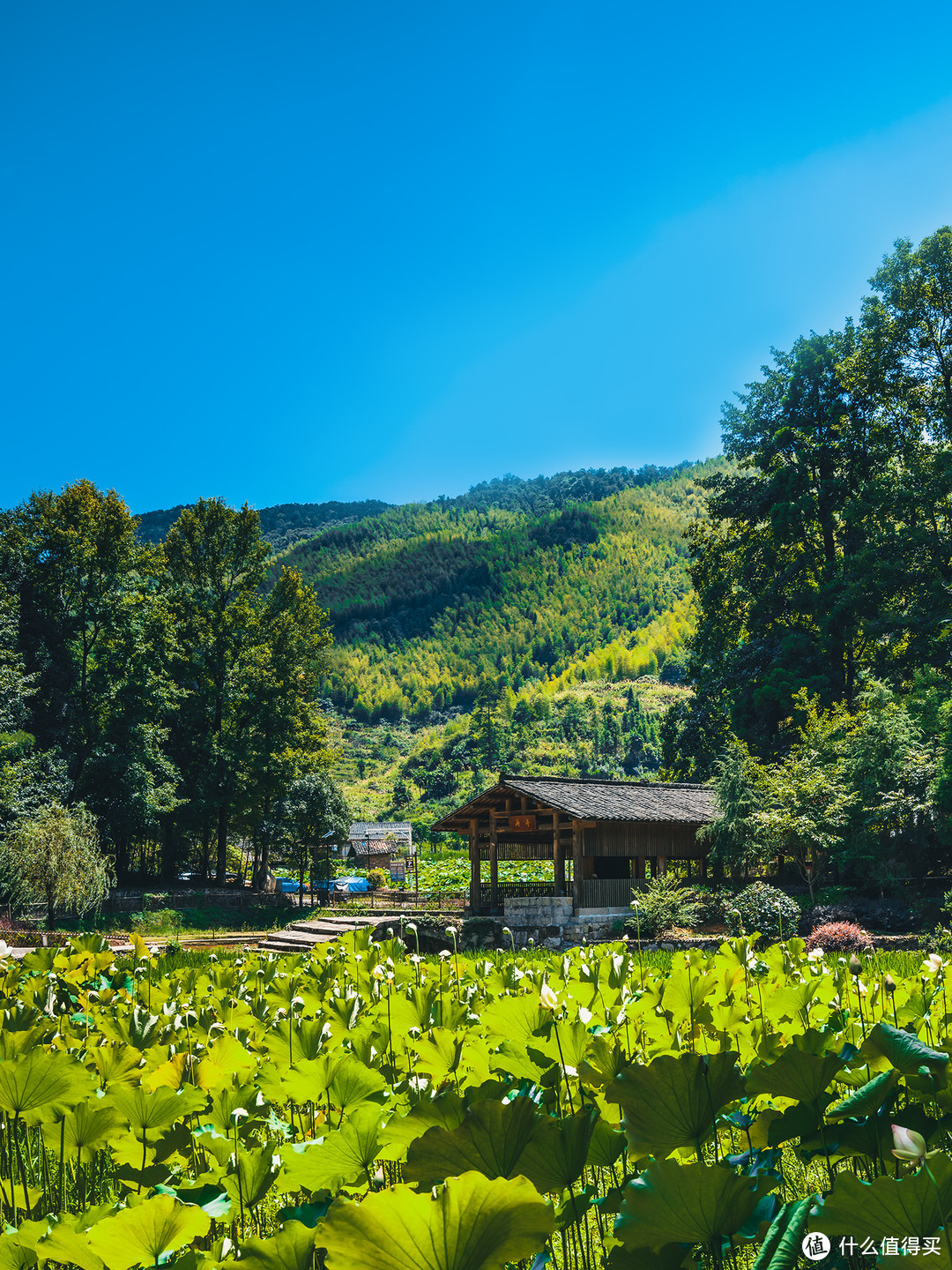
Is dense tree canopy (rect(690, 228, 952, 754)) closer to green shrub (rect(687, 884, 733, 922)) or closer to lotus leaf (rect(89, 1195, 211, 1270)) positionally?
green shrub (rect(687, 884, 733, 922))

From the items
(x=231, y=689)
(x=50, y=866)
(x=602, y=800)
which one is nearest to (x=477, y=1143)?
(x=602, y=800)

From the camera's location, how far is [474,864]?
23844 millimetres

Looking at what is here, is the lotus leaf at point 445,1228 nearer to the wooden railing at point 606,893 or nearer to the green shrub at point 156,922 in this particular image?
the wooden railing at point 606,893

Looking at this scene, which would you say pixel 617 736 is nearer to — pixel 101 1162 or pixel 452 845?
pixel 452 845

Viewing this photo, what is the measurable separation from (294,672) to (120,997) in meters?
33.1

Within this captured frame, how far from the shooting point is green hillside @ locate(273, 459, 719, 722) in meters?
138

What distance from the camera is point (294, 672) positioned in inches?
1433

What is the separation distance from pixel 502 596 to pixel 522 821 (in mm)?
141767

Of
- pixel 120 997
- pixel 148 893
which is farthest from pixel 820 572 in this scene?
pixel 120 997

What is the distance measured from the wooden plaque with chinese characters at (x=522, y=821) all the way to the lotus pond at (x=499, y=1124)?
19.1m

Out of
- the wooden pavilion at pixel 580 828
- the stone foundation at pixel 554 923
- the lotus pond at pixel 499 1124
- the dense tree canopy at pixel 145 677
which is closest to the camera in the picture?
the lotus pond at pixel 499 1124

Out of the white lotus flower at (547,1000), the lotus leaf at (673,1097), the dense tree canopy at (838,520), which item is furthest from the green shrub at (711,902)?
the lotus leaf at (673,1097)

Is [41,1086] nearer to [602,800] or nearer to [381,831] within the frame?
[602,800]

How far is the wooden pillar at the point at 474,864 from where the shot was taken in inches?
890
